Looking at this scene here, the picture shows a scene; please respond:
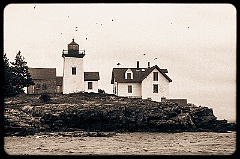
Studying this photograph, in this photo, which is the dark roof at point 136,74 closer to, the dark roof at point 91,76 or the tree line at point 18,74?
the dark roof at point 91,76

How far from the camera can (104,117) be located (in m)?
36.9

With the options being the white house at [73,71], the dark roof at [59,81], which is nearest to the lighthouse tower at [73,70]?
the white house at [73,71]

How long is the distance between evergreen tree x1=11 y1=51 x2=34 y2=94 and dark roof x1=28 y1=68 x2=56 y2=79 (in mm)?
2289

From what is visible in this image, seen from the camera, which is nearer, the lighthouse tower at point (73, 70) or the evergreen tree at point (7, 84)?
→ the evergreen tree at point (7, 84)

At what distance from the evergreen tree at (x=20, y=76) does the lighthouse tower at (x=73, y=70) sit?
4.53 m

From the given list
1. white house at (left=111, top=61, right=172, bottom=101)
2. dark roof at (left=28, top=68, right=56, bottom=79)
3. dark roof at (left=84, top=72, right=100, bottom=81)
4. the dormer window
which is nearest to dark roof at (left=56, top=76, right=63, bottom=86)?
dark roof at (left=28, top=68, right=56, bottom=79)

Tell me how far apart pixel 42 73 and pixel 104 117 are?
18611 millimetres

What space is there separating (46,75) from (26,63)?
10.5 feet

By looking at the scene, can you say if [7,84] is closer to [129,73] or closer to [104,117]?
[104,117]

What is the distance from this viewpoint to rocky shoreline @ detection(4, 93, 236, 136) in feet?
115

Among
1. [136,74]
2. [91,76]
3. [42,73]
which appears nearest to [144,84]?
[136,74]

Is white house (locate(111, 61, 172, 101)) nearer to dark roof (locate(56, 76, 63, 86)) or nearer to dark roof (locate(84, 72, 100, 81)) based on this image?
dark roof (locate(84, 72, 100, 81))

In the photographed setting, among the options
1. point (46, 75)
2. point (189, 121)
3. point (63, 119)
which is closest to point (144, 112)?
point (189, 121)

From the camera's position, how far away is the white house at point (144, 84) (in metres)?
47.2
